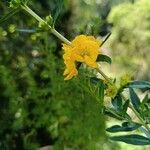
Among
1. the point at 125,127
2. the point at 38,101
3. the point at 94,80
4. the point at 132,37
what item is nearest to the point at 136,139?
the point at 125,127

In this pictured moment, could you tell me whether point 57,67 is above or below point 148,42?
below

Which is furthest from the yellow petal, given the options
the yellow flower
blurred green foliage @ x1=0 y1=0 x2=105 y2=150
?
blurred green foliage @ x1=0 y1=0 x2=105 y2=150

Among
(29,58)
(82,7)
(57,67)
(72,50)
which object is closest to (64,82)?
(57,67)

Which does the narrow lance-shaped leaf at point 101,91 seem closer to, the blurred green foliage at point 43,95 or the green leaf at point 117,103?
the green leaf at point 117,103

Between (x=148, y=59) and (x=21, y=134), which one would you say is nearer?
(x=21, y=134)

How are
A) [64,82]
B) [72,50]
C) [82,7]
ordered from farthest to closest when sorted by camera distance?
[82,7] < [64,82] < [72,50]

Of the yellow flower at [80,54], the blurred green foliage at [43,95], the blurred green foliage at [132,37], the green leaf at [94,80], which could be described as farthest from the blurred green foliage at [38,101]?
the blurred green foliage at [132,37]

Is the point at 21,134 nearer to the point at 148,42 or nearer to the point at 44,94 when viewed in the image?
the point at 44,94

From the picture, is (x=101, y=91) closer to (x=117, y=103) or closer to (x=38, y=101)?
(x=117, y=103)
